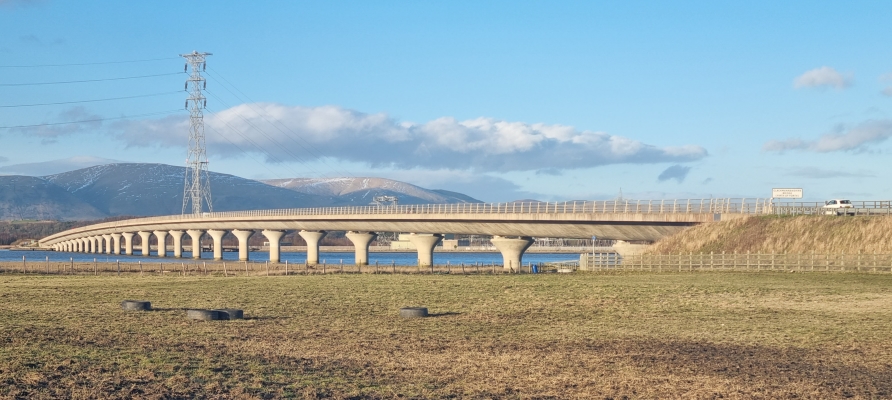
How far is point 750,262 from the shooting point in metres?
64.5

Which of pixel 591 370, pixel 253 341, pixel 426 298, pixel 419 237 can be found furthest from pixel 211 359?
pixel 419 237

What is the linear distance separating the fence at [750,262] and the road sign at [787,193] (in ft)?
47.2

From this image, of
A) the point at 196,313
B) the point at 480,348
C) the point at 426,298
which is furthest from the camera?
the point at 426,298

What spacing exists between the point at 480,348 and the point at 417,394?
686 centimetres

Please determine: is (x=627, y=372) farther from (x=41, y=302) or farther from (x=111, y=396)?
(x=41, y=302)

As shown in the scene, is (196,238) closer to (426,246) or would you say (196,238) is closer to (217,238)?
(217,238)

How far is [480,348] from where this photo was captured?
24422mm

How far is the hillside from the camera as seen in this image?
220 ft

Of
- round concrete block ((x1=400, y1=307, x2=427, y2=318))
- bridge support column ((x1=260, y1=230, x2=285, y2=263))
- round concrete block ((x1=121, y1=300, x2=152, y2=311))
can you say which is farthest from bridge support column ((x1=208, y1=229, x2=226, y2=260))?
round concrete block ((x1=400, y1=307, x2=427, y2=318))

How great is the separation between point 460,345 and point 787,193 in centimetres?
6198

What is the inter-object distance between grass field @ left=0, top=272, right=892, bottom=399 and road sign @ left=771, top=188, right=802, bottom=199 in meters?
38.0

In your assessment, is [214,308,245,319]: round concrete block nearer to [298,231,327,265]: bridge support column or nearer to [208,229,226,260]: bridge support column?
[298,231,327,265]: bridge support column

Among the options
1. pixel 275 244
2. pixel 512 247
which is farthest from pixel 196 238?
pixel 512 247

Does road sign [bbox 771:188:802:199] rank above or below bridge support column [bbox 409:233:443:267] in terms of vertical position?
above
